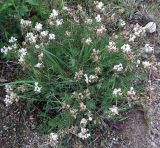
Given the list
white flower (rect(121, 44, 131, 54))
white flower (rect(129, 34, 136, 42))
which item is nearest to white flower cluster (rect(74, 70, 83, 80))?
white flower (rect(121, 44, 131, 54))

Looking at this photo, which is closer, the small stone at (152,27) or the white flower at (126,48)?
the white flower at (126,48)

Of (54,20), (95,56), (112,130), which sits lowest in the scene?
(112,130)

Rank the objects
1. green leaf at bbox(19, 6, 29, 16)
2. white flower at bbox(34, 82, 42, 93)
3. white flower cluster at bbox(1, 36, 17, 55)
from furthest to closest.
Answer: green leaf at bbox(19, 6, 29, 16) → white flower cluster at bbox(1, 36, 17, 55) → white flower at bbox(34, 82, 42, 93)

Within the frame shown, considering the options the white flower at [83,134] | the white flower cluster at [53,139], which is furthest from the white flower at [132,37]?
the white flower cluster at [53,139]

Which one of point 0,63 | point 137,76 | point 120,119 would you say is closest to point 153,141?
point 120,119

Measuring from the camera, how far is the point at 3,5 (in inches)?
93.9

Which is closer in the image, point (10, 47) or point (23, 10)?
point (10, 47)

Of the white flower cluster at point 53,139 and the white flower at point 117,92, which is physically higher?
the white flower at point 117,92

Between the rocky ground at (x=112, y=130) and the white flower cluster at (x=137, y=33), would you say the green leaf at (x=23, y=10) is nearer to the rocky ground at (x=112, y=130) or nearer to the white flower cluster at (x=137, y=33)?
the rocky ground at (x=112, y=130)

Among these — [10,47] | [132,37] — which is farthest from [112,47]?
[10,47]

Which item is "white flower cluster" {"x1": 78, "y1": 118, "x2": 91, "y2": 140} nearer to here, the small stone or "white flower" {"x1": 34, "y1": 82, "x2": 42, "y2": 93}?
"white flower" {"x1": 34, "y1": 82, "x2": 42, "y2": 93}

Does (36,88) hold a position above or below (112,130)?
above

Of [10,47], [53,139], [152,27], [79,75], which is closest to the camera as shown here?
[53,139]

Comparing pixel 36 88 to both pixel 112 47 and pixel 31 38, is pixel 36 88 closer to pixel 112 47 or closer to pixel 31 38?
pixel 31 38
